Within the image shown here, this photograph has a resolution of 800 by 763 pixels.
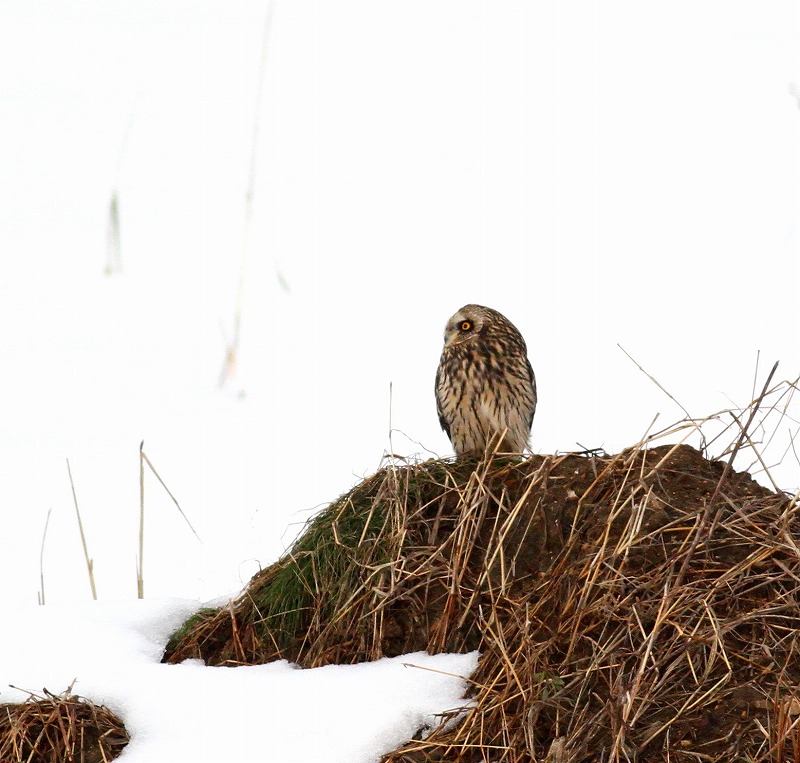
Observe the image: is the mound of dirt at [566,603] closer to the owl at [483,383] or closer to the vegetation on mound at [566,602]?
the vegetation on mound at [566,602]

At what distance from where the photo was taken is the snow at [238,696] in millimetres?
2908

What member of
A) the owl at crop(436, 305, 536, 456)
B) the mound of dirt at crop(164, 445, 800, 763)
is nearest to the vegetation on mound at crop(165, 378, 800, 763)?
the mound of dirt at crop(164, 445, 800, 763)

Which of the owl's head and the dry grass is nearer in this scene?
the dry grass

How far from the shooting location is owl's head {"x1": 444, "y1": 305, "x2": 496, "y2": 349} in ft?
15.3

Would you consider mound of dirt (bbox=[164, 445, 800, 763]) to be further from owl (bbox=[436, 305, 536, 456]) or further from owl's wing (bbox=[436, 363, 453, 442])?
owl's wing (bbox=[436, 363, 453, 442])

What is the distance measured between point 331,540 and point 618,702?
1.09 metres

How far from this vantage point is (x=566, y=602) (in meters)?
3.04

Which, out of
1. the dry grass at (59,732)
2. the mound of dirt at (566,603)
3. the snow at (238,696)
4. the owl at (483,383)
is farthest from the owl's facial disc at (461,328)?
the dry grass at (59,732)

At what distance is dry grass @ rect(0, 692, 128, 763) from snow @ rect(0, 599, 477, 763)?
4 centimetres

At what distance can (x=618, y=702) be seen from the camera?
2.69m

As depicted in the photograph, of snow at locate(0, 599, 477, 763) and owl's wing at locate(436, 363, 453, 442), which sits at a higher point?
owl's wing at locate(436, 363, 453, 442)

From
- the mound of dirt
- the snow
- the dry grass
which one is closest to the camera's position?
the mound of dirt

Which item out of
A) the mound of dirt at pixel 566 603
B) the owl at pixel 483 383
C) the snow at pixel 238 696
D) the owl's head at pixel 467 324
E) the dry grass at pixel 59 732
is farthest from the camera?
the owl's head at pixel 467 324

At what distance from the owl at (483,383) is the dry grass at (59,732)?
1866 mm
